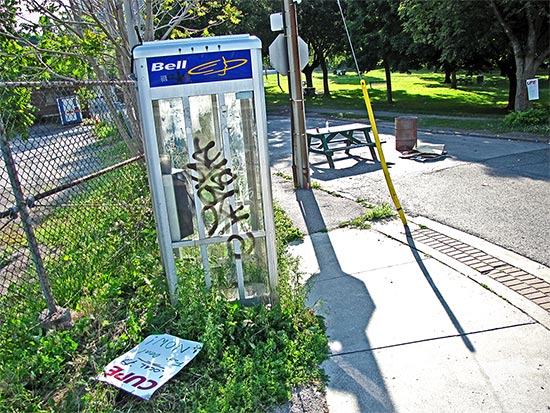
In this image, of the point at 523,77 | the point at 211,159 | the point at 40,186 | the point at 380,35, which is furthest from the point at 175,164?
the point at 380,35

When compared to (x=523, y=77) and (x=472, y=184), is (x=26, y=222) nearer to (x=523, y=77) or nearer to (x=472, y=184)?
(x=472, y=184)

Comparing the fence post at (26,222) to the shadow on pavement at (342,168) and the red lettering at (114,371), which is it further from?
the shadow on pavement at (342,168)

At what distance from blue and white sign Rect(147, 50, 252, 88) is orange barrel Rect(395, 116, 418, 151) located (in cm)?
786

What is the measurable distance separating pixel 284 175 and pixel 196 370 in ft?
22.2

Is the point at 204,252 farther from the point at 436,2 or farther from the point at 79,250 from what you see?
the point at 436,2

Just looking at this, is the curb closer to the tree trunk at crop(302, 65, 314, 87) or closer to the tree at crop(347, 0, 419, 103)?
the tree at crop(347, 0, 419, 103)

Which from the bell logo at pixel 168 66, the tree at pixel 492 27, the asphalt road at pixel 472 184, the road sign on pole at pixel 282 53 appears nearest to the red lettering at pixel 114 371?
the bell logo at pixel 168 66

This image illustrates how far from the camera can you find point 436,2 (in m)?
15.0

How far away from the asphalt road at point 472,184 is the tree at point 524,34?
440 centimetres

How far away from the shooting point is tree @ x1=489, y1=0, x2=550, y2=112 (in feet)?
44.2

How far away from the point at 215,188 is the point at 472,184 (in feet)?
17.7

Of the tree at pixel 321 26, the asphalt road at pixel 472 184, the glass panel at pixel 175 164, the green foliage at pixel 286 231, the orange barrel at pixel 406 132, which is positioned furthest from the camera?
the tree at pixel 321 26

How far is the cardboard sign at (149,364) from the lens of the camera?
3045 millimetres

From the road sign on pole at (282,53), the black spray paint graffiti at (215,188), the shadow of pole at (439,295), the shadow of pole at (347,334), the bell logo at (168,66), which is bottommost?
the shadow of pole at (347,334)
